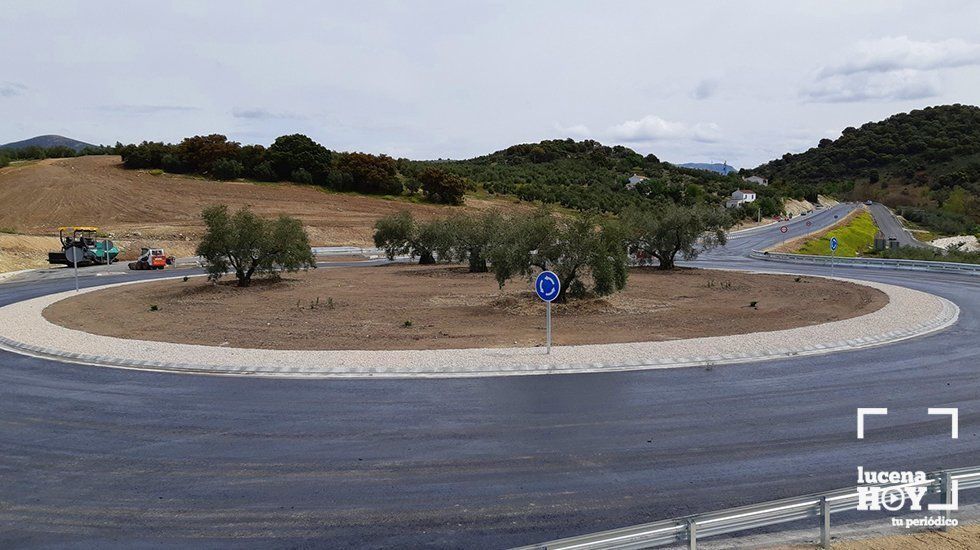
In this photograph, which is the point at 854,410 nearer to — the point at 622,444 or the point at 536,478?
the point at 622,444

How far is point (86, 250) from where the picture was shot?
2010 inches

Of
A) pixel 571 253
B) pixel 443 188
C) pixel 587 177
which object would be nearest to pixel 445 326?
pixel 571 253

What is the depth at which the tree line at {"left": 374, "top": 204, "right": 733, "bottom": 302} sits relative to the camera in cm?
2538

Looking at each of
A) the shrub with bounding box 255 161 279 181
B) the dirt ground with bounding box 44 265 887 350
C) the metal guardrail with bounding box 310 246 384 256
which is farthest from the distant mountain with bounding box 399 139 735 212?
the dirt ground with bounding box 44 265 887 350

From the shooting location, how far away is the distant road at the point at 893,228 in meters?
73.1

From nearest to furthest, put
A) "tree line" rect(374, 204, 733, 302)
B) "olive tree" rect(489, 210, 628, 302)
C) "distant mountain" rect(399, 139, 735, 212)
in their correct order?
"olive tree" rect(489, 210, 628, 302) → "tree line" rect(374, 204, 733, 302) → "distant mountain" rect(399, 139, 735, 212)

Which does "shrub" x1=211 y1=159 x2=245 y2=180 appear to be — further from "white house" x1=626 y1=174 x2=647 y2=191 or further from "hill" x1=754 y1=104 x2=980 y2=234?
"hill" x1=754 y1=104 x2=980 y2=234

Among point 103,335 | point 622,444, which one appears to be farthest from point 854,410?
point 103,335

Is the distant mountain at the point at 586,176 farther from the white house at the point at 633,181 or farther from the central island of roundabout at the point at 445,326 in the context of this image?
the central island of roundabout at the point at 445,326

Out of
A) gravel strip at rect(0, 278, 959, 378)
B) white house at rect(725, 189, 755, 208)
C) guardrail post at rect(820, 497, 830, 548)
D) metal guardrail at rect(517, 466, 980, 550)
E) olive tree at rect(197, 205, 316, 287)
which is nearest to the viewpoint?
metal guardrail at rect(517, 466, 980, 550)

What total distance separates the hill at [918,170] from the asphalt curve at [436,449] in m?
87.0

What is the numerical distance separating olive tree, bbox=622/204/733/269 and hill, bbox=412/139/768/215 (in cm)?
1987

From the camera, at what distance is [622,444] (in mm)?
10141

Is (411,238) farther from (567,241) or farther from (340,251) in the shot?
(567,241)
